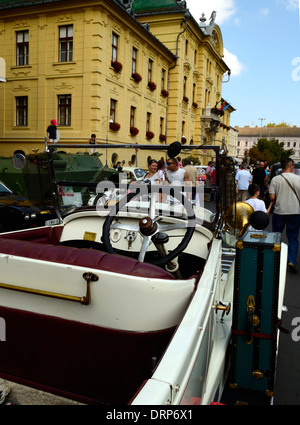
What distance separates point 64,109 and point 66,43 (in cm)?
335

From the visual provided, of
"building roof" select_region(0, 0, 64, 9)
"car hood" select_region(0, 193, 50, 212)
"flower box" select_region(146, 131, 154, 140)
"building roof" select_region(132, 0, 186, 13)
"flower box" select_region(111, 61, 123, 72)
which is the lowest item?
"car hood" select_region(0, 193, 50, 212)

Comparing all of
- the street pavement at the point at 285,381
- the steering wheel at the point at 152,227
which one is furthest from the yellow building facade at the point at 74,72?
the steering wheel at the point at 152,227

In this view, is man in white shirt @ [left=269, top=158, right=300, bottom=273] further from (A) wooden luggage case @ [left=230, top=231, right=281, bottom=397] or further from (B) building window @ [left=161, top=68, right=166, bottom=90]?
(B) building window @ [left=161, top=68, right=166, bottom=90]

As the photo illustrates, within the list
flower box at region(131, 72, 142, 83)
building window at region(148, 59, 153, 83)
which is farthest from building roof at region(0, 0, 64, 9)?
building window at region(148, 59, 153, 83)

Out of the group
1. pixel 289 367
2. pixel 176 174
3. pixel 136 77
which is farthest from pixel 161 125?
pixel 289 367

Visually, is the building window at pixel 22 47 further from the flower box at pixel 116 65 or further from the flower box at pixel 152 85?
the flower box at pixel 152 85

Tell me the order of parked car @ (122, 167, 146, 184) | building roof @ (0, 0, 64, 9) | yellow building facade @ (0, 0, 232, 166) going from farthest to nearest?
building roof @ (0, 0, 64, 9), yellow building facade @ (0, 0, 232, 166), parked car @ (122, 167, 146, 184)

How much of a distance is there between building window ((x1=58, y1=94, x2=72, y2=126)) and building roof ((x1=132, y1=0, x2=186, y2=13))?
1359 cm

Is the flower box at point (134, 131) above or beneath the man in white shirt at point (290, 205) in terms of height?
above

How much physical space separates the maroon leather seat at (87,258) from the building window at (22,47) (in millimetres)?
21349

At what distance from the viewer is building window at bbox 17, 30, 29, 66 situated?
20.6 m

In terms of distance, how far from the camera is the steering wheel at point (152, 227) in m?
2.42
